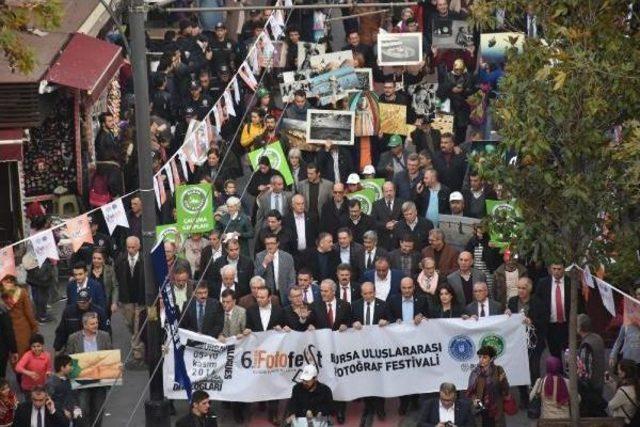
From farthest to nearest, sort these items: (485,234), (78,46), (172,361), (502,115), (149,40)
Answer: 1. (149,40)
2. (78,46)
3. (485,234)
4. (172,361)
5. (502,115)

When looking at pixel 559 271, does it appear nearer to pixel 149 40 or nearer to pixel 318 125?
pixel 318 125

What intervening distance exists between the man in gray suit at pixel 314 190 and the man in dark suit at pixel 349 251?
2.01m

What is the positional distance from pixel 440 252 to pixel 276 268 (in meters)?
2.04

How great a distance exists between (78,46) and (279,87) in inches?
130

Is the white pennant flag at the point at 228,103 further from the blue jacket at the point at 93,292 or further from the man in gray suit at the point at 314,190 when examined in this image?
the blue jacket at the point at 93,292

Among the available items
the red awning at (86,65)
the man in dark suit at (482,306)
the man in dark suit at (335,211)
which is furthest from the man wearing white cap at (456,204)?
the red awning at (86,65)

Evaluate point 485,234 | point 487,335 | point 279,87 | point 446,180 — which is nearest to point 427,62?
point 279,87

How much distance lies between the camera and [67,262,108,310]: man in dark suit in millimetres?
21797

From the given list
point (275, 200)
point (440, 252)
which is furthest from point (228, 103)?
point (440, 252)

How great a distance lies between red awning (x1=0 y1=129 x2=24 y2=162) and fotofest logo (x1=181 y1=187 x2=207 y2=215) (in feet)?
11.5

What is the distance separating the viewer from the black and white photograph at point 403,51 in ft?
95.4

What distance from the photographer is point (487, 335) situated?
20.9m

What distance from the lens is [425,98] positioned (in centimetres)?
2808

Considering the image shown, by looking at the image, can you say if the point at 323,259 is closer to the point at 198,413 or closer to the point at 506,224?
the point at 506,224
